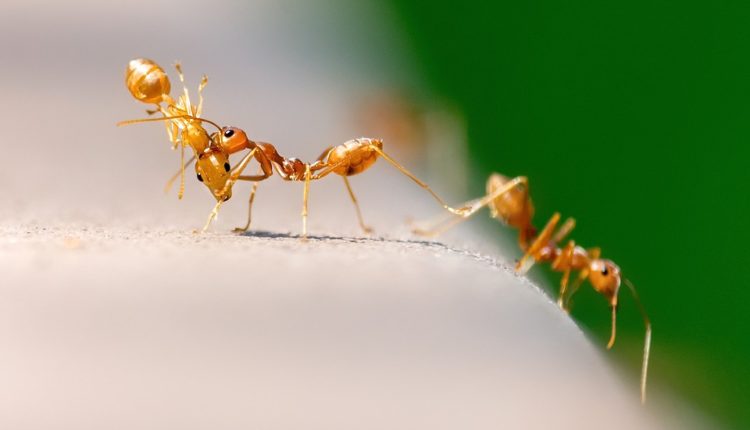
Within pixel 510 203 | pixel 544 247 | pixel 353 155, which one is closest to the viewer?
pixel 353 155

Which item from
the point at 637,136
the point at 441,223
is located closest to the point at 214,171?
the point at 441,223

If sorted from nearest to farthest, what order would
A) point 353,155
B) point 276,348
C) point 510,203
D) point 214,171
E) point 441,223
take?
point 276,348 < point 214,171 < point 353,155 < point 441,223 < point 510,203

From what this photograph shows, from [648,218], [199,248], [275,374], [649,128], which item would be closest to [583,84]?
[649,128]

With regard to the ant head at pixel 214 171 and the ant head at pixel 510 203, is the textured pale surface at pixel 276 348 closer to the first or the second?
the ant head at pixel 214 171

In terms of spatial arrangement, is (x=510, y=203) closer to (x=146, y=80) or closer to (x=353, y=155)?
(x=353, y=155)

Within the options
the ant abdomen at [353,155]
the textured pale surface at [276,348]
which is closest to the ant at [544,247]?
the ant abdomen at [353,155]

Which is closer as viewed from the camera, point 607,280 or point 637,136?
point 607,280
